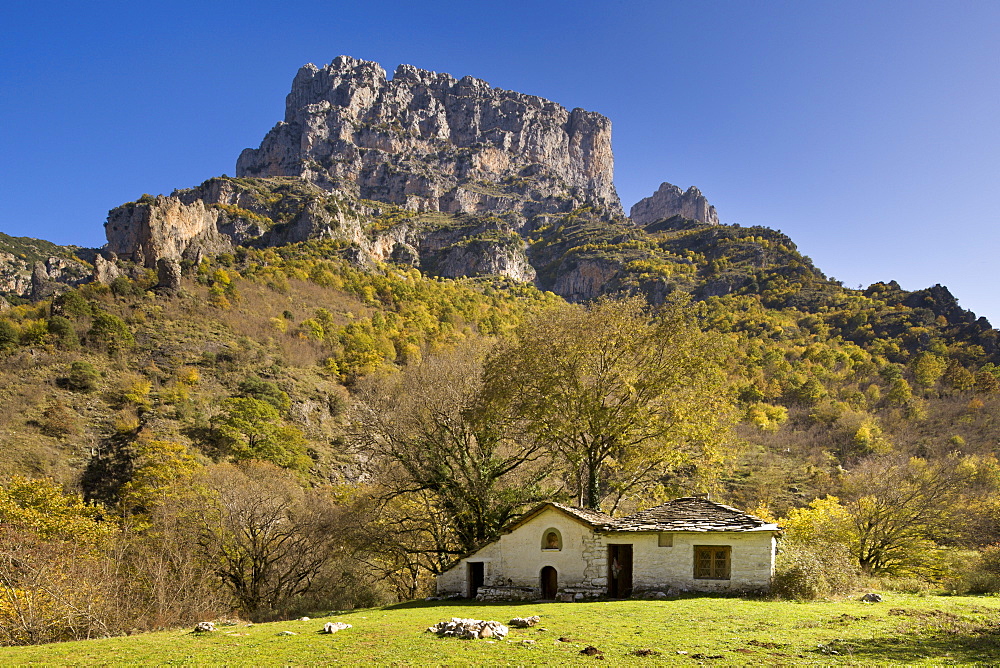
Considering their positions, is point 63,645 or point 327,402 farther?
point 327,402

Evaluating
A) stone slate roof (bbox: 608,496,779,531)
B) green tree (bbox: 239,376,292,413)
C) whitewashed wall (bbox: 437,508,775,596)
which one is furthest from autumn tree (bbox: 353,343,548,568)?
green tree (bbox: 239,376,292,413)

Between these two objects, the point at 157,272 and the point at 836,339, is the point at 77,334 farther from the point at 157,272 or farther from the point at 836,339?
the point at 836,339

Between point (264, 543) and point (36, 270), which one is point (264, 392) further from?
point (36, 270)

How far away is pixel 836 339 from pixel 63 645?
101 m

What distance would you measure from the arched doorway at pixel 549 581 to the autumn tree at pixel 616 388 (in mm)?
4463

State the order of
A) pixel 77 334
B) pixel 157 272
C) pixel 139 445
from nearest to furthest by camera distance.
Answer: pixel 139 445
pixel 77 334
pixel 157 272

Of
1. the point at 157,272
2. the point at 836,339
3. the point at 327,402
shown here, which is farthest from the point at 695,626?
the point at 836,339

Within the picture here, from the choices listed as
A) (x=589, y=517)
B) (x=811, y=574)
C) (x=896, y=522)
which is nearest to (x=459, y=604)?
(x=589, y=517)

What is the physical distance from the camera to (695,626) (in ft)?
38.6

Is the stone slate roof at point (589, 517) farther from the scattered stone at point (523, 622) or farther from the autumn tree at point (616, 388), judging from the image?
the scattered stone at point (523, 622)

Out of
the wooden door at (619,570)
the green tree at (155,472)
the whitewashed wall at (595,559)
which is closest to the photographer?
the whitewashed wall at (595,559)

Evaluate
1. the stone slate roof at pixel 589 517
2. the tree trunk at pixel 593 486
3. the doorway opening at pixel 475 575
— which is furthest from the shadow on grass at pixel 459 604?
the tree trunk at pixel 593 486

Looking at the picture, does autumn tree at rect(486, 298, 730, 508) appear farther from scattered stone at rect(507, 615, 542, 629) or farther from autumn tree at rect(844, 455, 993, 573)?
autumn tree at rect(844, 455, 993, 573)

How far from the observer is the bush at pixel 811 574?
1642 centimetres
